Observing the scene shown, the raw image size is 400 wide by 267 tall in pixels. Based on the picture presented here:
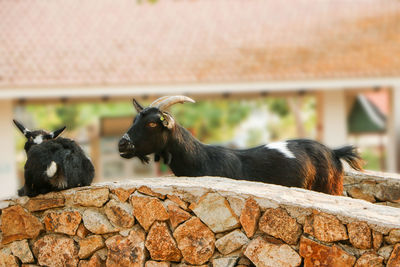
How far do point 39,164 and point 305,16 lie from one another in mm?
11825

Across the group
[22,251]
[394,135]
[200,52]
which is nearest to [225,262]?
[22,251]

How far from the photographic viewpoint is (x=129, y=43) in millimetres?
13477

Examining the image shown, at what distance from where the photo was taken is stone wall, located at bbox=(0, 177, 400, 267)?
11.9 feet

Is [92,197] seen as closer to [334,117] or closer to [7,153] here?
[7,153]

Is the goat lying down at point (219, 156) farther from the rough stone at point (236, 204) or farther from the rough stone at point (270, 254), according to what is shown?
the rough stone at point (270, 254)

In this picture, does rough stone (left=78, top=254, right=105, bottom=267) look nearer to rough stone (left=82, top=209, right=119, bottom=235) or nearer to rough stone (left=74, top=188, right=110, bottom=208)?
rough stone (left=82, top=209, right=119, bottom=235)

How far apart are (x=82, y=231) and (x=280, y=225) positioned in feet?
5.15

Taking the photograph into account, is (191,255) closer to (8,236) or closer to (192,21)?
(8,236)

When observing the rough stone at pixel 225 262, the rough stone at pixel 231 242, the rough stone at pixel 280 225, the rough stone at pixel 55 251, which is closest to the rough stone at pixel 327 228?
the rough stone at pixel 280 225

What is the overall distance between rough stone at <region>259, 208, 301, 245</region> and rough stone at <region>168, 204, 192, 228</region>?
0.57m

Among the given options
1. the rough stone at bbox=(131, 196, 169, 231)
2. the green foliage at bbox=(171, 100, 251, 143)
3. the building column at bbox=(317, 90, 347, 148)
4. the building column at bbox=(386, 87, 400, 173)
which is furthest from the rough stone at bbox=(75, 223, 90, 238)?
the green foliage at bbox=(171, 100, 251, 143)

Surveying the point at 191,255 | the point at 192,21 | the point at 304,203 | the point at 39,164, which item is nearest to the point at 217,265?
the point at 191,255

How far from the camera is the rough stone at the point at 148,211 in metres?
4.11

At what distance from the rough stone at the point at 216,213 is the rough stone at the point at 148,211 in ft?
0.91
